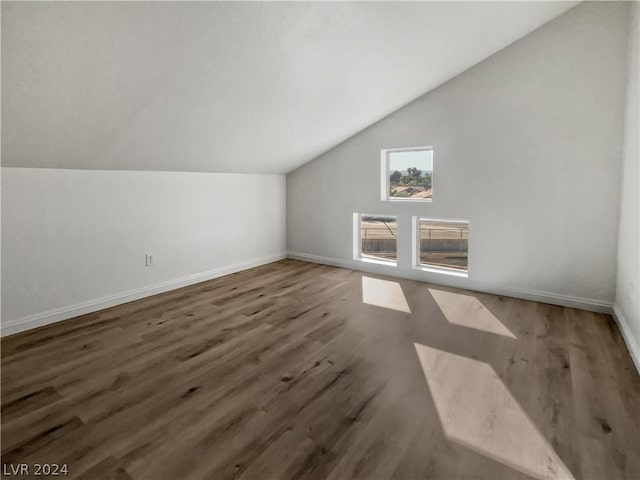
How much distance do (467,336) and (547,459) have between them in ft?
4.53

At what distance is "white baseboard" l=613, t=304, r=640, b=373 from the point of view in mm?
2618

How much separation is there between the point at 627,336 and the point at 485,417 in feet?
5.60

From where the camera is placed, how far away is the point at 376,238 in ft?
17.4

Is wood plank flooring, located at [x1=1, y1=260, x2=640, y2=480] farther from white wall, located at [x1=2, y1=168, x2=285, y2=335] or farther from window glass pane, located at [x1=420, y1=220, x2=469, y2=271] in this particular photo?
window glass pane, located at [x1=420, y1=220, x2=469, y2=271]

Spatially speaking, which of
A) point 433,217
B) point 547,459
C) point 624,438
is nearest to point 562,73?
point 433,217

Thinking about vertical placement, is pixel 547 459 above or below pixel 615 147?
below

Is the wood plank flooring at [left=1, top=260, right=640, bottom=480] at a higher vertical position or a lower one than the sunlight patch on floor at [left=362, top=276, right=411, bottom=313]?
lower

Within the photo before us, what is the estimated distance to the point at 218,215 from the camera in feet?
16.2

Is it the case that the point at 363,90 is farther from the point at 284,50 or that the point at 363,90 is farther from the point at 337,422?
the point at 337,422

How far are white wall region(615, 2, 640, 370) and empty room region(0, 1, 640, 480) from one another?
43 mm

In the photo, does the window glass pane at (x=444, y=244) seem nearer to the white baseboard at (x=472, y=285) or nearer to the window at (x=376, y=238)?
the white baseboard at (x=472, y=285)

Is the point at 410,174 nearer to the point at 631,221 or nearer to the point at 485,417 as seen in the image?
the point at 631,221

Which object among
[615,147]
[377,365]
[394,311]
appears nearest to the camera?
[377,365]

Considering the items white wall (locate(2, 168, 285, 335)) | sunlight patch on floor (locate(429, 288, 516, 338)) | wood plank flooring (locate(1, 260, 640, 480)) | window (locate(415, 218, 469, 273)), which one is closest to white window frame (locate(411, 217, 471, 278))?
window (locate(415, 218, 469, 273))
